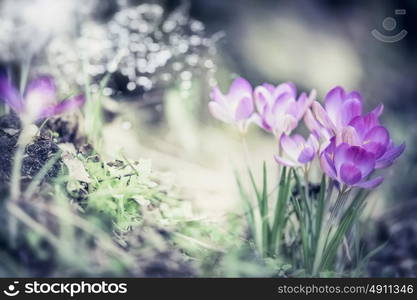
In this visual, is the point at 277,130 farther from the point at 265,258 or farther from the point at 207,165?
the point at 207,165

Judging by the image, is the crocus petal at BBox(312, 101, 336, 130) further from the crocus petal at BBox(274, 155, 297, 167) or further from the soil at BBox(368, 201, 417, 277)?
the soil at BBox(368, 201, 417, 277)

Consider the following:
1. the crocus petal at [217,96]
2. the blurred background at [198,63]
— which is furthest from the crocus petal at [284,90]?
the blurred background at [198,63]

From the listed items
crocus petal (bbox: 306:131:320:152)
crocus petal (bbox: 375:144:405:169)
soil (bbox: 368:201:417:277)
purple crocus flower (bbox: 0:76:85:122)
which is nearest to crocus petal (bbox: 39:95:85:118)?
purple crocus flower (bbox: 0:76:85:122)

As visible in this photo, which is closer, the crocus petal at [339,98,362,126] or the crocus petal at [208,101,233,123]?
the crocus petal at [339,98,362,126]

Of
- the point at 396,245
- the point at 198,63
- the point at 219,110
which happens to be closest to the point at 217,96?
the point at 219,110

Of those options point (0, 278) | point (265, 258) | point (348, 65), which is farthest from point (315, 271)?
point (348, 65)

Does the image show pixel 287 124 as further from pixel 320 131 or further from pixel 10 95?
pixel 10 95

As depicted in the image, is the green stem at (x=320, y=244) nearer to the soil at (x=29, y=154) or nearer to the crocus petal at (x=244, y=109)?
the crocus petal at (x=244, y=109)

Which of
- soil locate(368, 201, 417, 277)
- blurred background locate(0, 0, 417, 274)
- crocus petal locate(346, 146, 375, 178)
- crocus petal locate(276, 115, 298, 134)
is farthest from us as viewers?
blurred background locate(0, 0, 417, 274)

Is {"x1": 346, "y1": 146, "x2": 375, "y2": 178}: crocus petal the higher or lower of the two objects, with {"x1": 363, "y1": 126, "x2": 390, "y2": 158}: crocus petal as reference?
lower
